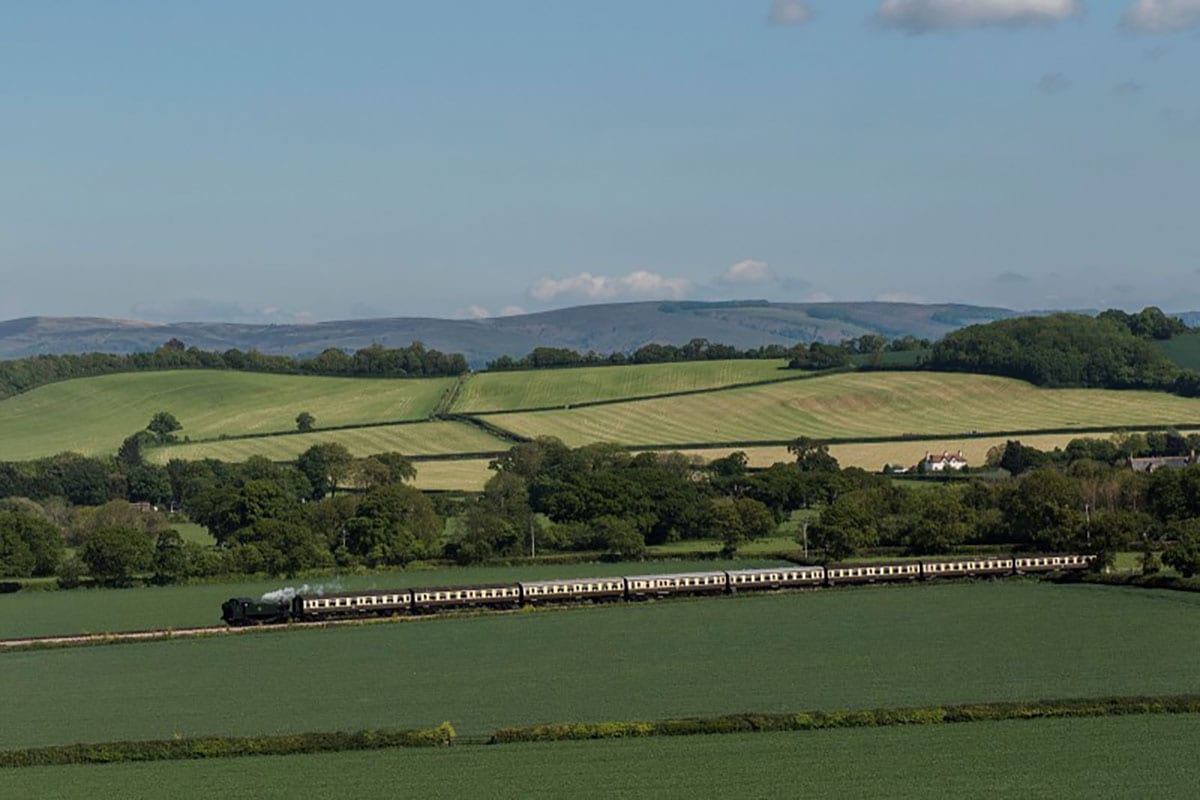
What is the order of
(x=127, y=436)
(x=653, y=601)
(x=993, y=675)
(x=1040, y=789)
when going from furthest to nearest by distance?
1. (x=127, y=436)
2. (x=653, y=601)
3. (x=993, y=675)
4. (x=1040, y=789)

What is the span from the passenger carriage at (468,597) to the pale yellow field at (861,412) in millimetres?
76350

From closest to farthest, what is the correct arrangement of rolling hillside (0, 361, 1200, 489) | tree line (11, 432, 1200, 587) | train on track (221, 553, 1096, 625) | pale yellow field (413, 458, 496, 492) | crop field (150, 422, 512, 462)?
train on track (221, 553, 1096, 625) < tree line (11, 432, 1200, 587) < pale yellow field (413, 458, 496, 492) < rolling hillside (0, 361, 1200, 489) < crop field (150, 422, 512, 462)

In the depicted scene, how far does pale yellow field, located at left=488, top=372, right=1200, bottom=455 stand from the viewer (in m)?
160

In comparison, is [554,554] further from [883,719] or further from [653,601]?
[883,719]

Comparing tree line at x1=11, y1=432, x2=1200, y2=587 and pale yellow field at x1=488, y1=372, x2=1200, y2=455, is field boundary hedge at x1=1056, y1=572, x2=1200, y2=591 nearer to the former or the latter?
tree line at x1=11, y1=432, x2=1200, y2=587

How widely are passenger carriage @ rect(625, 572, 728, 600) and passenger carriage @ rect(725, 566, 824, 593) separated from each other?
0.68 meters

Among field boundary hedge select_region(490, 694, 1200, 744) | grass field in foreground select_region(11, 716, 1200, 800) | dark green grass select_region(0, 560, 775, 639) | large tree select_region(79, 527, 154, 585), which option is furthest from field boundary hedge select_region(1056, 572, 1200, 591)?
large tree select_region(79, 527, 154, 585)

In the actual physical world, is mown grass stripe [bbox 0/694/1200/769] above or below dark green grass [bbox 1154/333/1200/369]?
below

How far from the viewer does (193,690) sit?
57.5 meters

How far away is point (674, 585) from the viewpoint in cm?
8344

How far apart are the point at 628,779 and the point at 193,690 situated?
22354 millimetres

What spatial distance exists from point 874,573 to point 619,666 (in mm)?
30206

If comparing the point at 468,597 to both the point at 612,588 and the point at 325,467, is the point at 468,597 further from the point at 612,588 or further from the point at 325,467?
the point at 325,467

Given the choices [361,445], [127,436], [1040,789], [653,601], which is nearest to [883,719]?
[1040,789]
